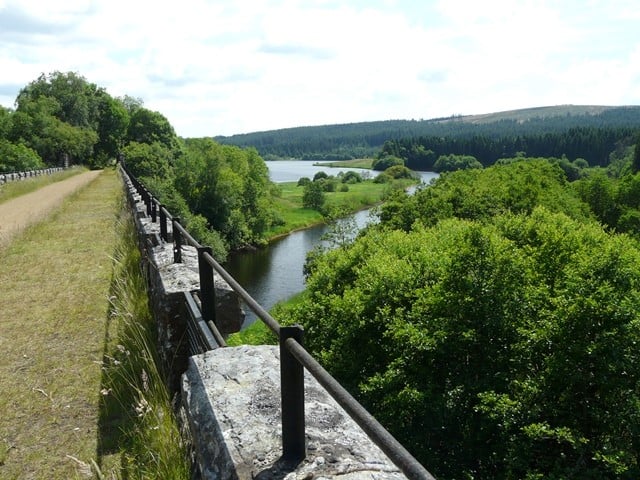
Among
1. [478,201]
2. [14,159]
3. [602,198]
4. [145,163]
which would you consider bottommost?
[602,198]

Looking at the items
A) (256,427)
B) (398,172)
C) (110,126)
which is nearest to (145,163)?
(110,126)

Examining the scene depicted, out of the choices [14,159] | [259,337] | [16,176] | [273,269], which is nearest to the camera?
[259,337]

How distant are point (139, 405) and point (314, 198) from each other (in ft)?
279

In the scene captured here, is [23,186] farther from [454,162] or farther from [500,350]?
[454,162]

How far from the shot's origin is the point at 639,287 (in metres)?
15.6

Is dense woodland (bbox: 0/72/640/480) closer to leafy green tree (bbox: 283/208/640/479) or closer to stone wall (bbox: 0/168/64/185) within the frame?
leafy green tree (bbox: 283/208/640/479)

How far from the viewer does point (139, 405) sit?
4.00 metres

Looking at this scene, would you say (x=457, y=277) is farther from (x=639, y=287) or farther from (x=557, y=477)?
(x=557, y=477)

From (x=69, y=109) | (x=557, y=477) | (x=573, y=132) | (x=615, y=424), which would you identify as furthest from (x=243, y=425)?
(x=573, y=132)

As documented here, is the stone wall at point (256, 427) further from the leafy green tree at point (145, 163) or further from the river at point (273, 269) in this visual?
the leafy green tree at point (145, 163)

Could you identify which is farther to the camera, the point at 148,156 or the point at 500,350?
the point at 148,156

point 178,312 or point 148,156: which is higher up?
point 148,156

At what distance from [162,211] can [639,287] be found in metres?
14.0

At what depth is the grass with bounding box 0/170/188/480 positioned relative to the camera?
4.42 metres
